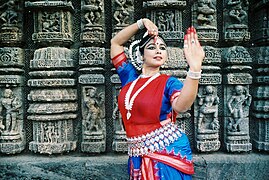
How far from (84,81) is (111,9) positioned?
1.00 m

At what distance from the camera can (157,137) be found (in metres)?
2.17

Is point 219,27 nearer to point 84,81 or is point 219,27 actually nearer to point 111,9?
point 111,9

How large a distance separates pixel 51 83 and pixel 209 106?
194 cm

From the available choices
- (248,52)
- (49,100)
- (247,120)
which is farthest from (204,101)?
(49,100)

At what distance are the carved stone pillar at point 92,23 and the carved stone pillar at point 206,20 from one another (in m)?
1.21

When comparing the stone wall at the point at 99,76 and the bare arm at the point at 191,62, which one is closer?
the bare arm at the point at 191,62

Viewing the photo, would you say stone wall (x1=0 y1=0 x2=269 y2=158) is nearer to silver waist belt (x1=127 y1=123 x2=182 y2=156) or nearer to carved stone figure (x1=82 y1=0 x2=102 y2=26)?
carved stone figure (x1=82 y1=0 x2=102 y2=26)

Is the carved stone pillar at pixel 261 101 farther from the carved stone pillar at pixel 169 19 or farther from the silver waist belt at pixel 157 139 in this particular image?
the silver waist belt at pixel 157 139

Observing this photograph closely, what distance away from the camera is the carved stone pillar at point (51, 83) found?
3336 millimetres

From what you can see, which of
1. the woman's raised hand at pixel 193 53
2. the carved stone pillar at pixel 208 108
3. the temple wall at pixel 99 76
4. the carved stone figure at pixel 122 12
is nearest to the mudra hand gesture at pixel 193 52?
the woman's raised hand at pixel 193 53

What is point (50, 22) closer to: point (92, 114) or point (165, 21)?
point (92, 114)

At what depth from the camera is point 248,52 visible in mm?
3604

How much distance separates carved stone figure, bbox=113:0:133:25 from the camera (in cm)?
348

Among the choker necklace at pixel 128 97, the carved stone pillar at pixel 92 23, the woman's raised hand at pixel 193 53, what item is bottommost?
the choker necklace at pixel 128 97
